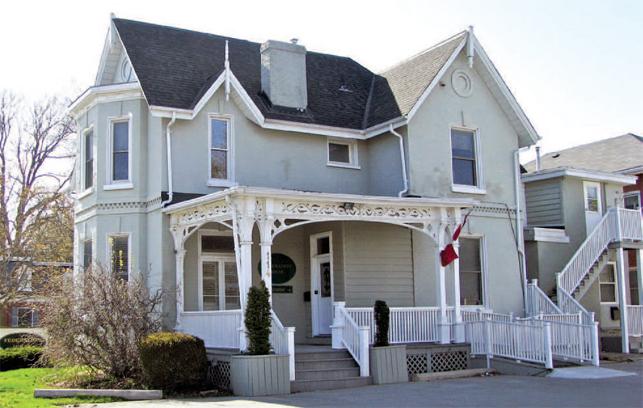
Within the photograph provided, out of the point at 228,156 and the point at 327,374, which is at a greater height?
the point at 228,156

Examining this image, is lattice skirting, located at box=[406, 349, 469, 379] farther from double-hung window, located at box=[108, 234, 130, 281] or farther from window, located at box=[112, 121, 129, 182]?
window, located at box=[112, 121, 129, 182]

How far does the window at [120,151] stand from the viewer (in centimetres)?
2100

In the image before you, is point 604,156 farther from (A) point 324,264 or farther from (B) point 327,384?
(B) point 327,384

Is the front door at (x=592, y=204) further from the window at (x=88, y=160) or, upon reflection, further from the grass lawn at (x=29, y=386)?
the grass lawn at (x=29, y=386)

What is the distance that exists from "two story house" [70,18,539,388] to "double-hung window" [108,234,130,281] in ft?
0.17

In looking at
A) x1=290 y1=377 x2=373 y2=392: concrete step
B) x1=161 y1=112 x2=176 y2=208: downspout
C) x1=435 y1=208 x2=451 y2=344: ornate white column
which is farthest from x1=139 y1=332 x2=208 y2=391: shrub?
x1=435 y1=208 x2=451 y2=344: ornate white column

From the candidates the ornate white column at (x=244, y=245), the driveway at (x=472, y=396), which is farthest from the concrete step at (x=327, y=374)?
the ornate white column at (x=244, y=245)

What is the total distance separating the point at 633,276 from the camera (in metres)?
30.8

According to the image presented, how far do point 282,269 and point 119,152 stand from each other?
5.35 metres

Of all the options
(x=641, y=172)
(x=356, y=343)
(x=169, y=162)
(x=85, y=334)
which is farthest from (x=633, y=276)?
(x=85, y=334)

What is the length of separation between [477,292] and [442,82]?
20.0ft

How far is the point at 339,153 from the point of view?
75.4ft

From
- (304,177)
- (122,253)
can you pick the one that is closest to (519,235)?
(304,177)

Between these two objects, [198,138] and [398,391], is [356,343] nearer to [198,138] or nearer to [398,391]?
[398,391]
